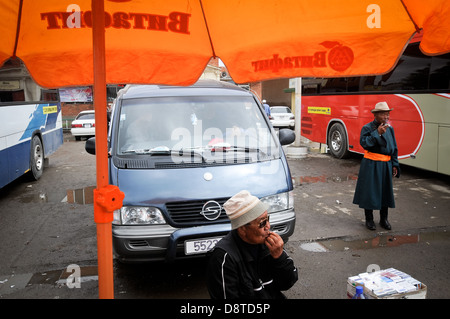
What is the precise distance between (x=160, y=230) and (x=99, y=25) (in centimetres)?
215

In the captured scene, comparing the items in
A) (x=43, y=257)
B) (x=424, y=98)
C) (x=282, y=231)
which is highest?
(x=424, y=98)

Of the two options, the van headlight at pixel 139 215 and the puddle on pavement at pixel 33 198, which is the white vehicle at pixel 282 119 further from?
the van headlight at pixel 139 215

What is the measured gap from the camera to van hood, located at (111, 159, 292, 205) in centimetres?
403

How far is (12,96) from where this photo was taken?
820cm

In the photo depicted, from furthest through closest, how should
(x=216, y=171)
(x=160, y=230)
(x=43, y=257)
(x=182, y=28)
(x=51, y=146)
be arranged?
1. (x=51, y=146)
2. (x=43, y=257)
3. (x=216, y=171)
4. (x=160, y=230)
5. (x=182, y=28)

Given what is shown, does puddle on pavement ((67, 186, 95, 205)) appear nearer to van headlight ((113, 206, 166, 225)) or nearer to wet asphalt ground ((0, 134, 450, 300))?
wet asphalt ground ((0, 134, 450, 300))

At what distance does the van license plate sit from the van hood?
433mm

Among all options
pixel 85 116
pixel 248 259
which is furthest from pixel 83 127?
pixel 248 259

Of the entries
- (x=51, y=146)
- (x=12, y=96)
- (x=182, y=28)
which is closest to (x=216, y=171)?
(x=182, y=28)

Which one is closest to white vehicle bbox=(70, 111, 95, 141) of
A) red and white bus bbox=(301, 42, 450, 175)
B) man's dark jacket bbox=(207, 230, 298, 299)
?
red and white bus bbox=(301, 42, 450, 175)

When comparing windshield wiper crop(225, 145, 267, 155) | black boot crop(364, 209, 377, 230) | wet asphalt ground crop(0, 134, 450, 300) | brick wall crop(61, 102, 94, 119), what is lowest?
wet asphalt ground crop(0, 134, 450, 300)

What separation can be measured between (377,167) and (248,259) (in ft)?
13.1

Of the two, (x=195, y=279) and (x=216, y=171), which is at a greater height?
(x=216, y=171)
